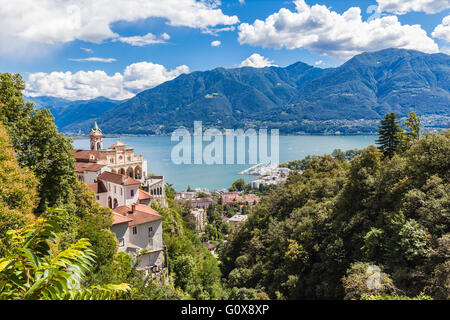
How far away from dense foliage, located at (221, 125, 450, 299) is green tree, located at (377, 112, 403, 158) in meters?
0.66

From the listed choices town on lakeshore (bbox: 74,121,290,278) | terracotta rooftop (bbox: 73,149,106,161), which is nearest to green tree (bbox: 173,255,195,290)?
town on lakeshore (bbox: 74,121,290,278)

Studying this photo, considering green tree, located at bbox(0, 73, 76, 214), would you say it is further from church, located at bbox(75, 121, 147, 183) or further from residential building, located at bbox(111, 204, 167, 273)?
church, located at bbox(75, 121, 147, 183)

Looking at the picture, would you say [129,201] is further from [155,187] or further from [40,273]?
[40,273]

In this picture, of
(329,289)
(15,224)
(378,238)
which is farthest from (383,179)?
(15,224)

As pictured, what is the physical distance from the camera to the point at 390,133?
723 inches

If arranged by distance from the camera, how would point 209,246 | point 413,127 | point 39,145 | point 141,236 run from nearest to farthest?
point 39,145 → point 141,236 → point 413,127 → point 209,246

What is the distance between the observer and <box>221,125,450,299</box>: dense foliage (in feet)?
31.3

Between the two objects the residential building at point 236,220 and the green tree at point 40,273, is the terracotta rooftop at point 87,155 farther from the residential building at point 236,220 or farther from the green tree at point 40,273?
the residential building at point 236,220

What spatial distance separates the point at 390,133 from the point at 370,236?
30.0ft

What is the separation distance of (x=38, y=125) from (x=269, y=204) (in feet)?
73.4

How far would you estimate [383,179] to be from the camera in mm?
14555

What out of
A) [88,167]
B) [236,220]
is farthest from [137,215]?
[236,220]
